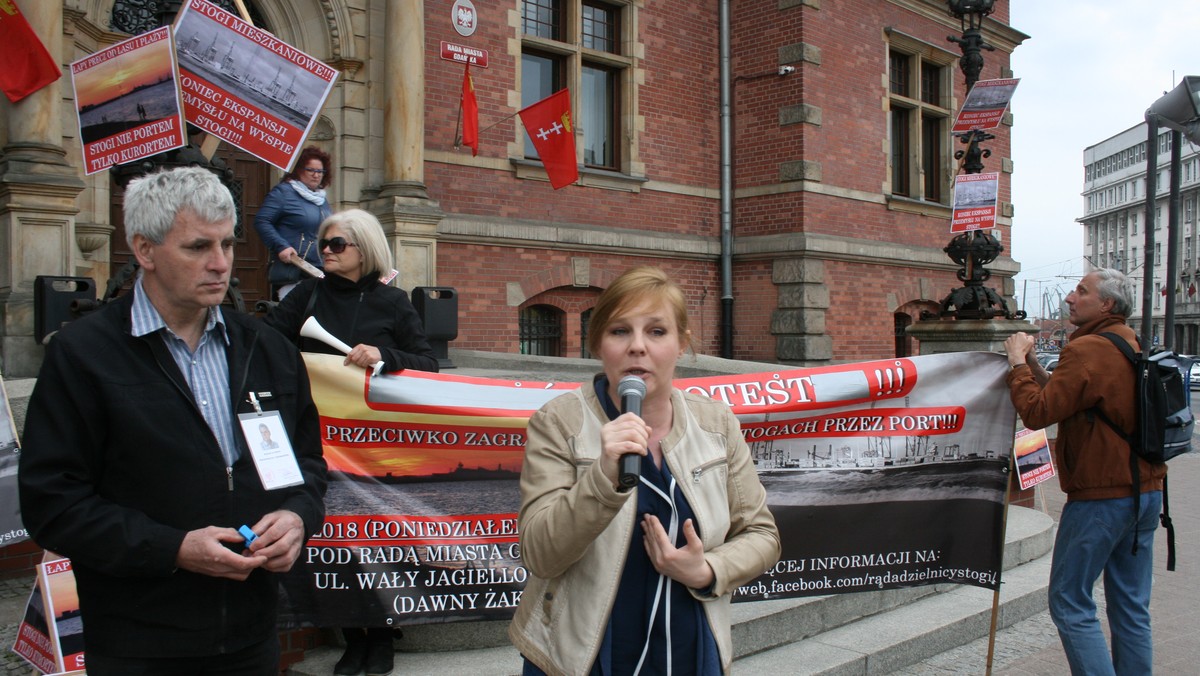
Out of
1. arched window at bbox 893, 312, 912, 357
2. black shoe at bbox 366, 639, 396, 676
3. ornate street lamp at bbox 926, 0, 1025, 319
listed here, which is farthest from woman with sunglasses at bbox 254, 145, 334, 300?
arched window at bbox 893, 312, 912, 357

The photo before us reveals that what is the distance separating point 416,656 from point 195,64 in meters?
3.11

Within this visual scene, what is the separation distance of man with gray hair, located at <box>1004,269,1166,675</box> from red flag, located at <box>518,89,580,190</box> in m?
8.00

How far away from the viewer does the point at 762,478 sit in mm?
4746

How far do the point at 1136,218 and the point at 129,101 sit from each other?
107 meters

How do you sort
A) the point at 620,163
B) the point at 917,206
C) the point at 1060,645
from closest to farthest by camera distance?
the point at 1060,645
the point at 620,163
the point at 917,206

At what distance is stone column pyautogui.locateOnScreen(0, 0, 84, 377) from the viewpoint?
7.30m

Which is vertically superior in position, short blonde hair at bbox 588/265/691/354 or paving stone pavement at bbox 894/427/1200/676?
short blonde hair at bbox 588/265/691/354

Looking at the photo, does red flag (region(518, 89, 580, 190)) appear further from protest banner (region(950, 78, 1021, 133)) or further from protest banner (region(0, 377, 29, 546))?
protest banner (region(0, 377, 29, 546))

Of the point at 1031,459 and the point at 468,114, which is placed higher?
the point at 468,114

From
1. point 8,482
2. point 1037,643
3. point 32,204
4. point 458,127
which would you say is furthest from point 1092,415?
point 458,127

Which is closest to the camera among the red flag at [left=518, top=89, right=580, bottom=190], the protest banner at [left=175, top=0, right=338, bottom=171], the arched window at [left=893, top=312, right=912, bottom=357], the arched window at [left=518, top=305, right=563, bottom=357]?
the protest banner at [left=175, top=0, right=338, bottom=171]

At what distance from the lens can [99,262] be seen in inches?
350

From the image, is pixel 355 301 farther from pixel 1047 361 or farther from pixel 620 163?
pixel 1047 361

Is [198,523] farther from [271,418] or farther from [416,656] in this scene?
[416,656]
